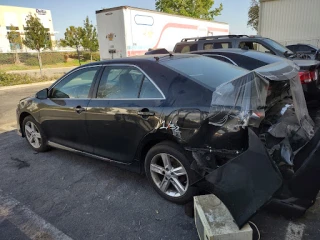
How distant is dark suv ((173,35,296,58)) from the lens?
7.21m

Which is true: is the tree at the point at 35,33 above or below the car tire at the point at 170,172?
above

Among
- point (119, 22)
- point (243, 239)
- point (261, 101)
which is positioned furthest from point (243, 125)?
point (119, 22)

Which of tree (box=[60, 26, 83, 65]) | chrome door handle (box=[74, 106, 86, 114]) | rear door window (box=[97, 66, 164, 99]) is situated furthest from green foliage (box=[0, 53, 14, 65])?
rear door window (box=[97, 66, 164, 99])

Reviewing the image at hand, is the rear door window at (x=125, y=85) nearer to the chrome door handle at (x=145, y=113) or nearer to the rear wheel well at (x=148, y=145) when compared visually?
the chrome door handle at (x=145, y=113)

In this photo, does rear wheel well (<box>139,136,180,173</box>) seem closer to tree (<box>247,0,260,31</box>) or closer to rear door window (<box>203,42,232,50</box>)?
rear door window (<box>203,42,232,50</box>)

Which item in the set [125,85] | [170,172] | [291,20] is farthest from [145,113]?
[291,20]

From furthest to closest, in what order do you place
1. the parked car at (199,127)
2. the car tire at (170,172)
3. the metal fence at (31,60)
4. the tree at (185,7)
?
the metal fence at (31,60), the tree at (185,7), the car tire at (170,172), the parked car at (199,127)

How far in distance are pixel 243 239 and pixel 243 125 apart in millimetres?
923

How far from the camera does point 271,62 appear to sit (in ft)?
17.2

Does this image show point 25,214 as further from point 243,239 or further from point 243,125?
point 243,125

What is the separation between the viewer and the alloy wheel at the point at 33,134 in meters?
4.67

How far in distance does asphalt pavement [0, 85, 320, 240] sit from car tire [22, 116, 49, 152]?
15.6 inches

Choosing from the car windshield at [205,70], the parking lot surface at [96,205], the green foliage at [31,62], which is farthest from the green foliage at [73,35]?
the car windshield at [205,70]

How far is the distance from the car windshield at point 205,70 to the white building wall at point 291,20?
18.2m
